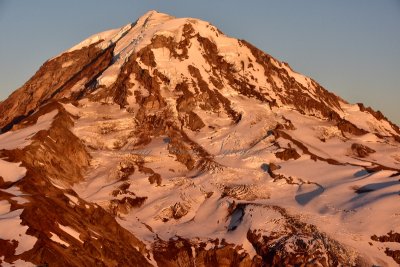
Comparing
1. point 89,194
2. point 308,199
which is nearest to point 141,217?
point 89,194

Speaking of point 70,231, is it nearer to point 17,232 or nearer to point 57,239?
point 57,239

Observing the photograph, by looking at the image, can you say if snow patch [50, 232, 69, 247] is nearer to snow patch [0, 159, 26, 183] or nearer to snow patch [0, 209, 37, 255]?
snow patch [0, 209, 37, 255]

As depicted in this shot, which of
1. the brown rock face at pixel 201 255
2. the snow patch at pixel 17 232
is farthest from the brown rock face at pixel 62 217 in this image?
the brown rock face at pixel 201 255

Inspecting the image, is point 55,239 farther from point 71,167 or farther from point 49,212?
point 71,167

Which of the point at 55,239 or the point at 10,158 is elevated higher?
the point at 10,158

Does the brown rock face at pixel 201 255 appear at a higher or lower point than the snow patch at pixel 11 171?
lower

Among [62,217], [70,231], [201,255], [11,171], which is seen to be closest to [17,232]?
[70,231]

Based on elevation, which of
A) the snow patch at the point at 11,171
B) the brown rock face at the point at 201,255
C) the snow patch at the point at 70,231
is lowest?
the brown rock face at the point at 201,255

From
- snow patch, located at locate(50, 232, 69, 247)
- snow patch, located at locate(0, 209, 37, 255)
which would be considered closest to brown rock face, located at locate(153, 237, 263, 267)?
snow patch, located at locate(50, 232, 69, 247)

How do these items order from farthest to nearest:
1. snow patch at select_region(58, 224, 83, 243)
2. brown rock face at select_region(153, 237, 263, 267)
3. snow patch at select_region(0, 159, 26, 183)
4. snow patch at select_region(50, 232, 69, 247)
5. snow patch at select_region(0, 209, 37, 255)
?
brown rock face at select_region(153, 237, 263, 267), snow patch at select_region(0, 159, 26, 183), snow patch at select_region(58, 224, 83, 243), snow patch at select_region(50, 232, 69, 247), snow patch at select_region(0, 209, 37, 255)

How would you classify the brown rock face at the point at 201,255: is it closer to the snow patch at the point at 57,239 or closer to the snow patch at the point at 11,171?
the snow patch at the point at 57,239

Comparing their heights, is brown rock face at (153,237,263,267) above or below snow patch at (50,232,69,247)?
below
